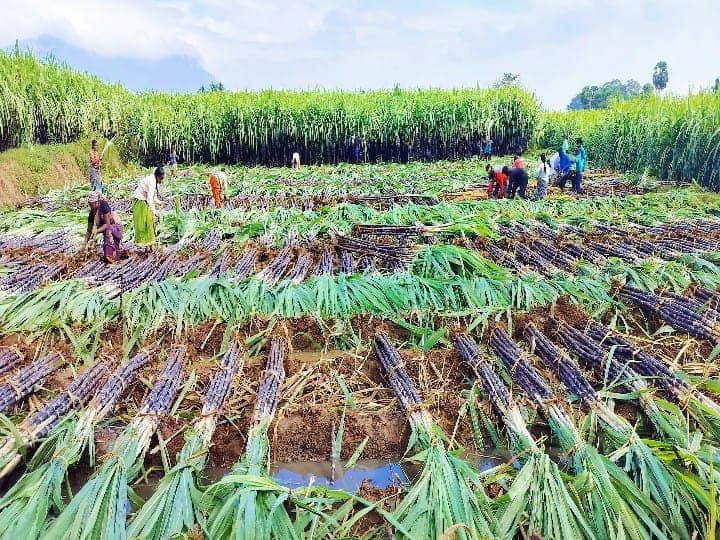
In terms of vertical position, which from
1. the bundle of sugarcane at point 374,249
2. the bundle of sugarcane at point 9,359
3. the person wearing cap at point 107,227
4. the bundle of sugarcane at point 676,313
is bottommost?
the bundle of sugarcane at point 9,359

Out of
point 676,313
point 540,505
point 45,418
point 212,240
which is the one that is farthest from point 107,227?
point 676,313

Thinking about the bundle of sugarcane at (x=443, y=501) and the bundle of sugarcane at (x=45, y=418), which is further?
the bundle of sugarcane at (x=45, y=418)

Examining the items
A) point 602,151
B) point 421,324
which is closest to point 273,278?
point 421,324

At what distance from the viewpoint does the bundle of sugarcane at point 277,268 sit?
5426mm

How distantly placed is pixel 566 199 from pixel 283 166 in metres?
10.7

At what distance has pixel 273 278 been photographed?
548cm

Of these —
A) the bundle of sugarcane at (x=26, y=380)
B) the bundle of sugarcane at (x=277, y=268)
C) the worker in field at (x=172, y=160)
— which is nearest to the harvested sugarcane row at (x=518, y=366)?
the bundle of sugarcane at (x=277, y=268)

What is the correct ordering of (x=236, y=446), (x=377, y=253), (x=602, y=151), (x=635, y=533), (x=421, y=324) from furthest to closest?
(x=602, y=151) < (x=377, y=253) < (x=421, y=324) < (x=236, y=446) < (x=635, y=533)

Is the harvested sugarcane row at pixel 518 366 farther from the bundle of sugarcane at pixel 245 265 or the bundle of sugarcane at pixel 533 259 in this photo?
the bundle of sugarcane at pixel 245 265

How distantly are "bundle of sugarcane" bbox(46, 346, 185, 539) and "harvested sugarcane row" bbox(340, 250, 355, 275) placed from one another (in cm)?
280

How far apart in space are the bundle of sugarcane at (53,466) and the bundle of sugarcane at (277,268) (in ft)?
6.13

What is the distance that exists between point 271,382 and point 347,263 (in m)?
2.59

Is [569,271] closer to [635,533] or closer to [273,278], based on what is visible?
[273,278]

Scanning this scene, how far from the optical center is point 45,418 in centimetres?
316
